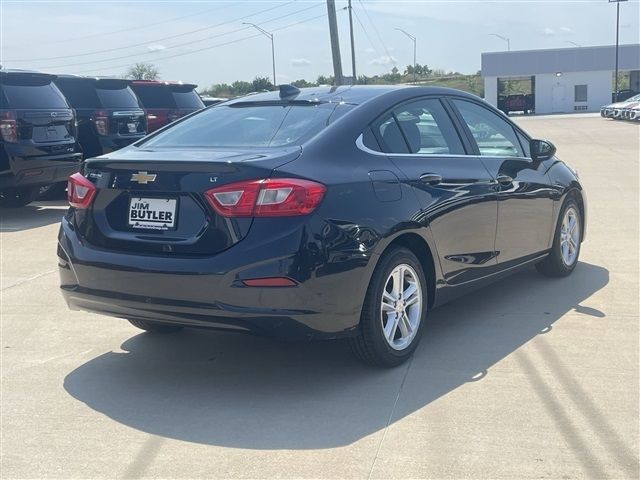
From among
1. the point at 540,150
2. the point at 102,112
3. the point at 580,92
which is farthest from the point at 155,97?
the point at 580,92

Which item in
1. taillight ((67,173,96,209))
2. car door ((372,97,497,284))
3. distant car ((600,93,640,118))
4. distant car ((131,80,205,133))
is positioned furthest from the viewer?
distant car ((600,93,640,118))

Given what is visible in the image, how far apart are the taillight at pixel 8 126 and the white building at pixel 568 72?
2302 inches

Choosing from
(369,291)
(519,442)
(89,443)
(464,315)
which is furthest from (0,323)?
(519,442)

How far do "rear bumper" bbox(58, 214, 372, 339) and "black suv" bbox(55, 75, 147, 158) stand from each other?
8.61m

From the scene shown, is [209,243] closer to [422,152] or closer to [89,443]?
[89,443]

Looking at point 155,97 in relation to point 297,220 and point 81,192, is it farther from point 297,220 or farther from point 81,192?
point 297,220

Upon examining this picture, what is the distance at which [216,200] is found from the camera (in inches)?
155

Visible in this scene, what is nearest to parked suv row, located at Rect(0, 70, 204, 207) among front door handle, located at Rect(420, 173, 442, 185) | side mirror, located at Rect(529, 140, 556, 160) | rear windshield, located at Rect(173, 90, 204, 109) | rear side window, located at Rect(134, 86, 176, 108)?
rear side window, located at Rect(134, 86, 176, 108)

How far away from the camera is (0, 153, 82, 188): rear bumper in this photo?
32.5 feet

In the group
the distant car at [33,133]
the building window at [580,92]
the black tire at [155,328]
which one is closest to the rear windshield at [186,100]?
the distant car at [33,133]

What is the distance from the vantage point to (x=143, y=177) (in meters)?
4.20

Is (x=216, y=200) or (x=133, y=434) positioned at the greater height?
(x=216, y=200)

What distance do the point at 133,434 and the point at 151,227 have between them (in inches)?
42.3

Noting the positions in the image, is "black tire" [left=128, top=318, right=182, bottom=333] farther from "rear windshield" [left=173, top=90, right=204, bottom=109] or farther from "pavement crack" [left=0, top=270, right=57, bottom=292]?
"rear windshield" [left=173, top=90, right=204, bottom=109]
